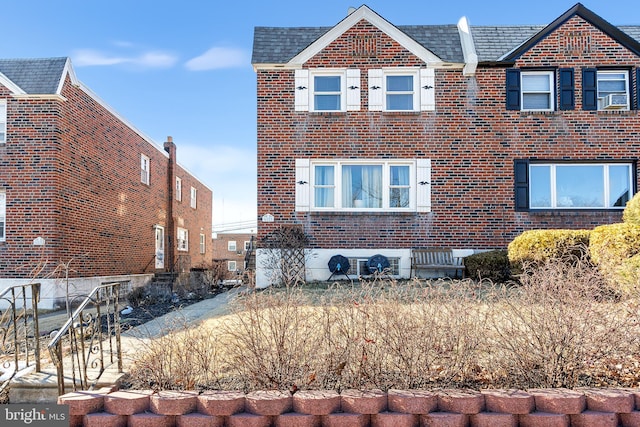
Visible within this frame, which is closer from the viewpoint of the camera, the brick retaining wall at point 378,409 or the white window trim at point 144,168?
the brick retaining wall at point 378,409

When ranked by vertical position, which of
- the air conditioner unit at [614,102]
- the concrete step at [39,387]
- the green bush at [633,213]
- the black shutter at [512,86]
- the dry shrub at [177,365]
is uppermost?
the black shutter at [512,86]

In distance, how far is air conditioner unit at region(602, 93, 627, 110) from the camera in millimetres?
12982

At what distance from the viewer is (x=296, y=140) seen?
13.1m

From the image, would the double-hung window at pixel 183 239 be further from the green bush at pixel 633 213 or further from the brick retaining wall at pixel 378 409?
the brick retaining wall at pixel 378 409

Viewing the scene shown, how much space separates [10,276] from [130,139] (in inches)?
275

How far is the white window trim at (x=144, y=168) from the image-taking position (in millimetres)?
18672

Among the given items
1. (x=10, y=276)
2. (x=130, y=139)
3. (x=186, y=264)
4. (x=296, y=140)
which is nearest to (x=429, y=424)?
(x=296, y=140)

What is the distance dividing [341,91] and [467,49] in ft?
12.4

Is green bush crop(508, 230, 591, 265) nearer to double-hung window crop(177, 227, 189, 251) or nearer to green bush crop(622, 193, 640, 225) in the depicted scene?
green bush crop(622, 193, 640, 225)

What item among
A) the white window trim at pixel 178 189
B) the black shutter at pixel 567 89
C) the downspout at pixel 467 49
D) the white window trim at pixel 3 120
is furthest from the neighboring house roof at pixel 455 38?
the white window trim at pixel 178 189

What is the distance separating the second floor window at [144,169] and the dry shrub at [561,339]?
1694cm

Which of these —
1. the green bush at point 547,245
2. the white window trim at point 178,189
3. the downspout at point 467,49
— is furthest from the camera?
the white window trim at point 178,189

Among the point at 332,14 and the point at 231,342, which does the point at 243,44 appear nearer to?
the point at 332,14

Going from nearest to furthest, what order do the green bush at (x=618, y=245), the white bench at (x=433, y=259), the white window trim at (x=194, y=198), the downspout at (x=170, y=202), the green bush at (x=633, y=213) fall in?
the green bush at (x=618, y=245)
the green bush at (x=633, y=213)
the white bench at (x=433, y=259)
the downspout at (x=170, y=202)
the white window trim at (x=194, y=198)
